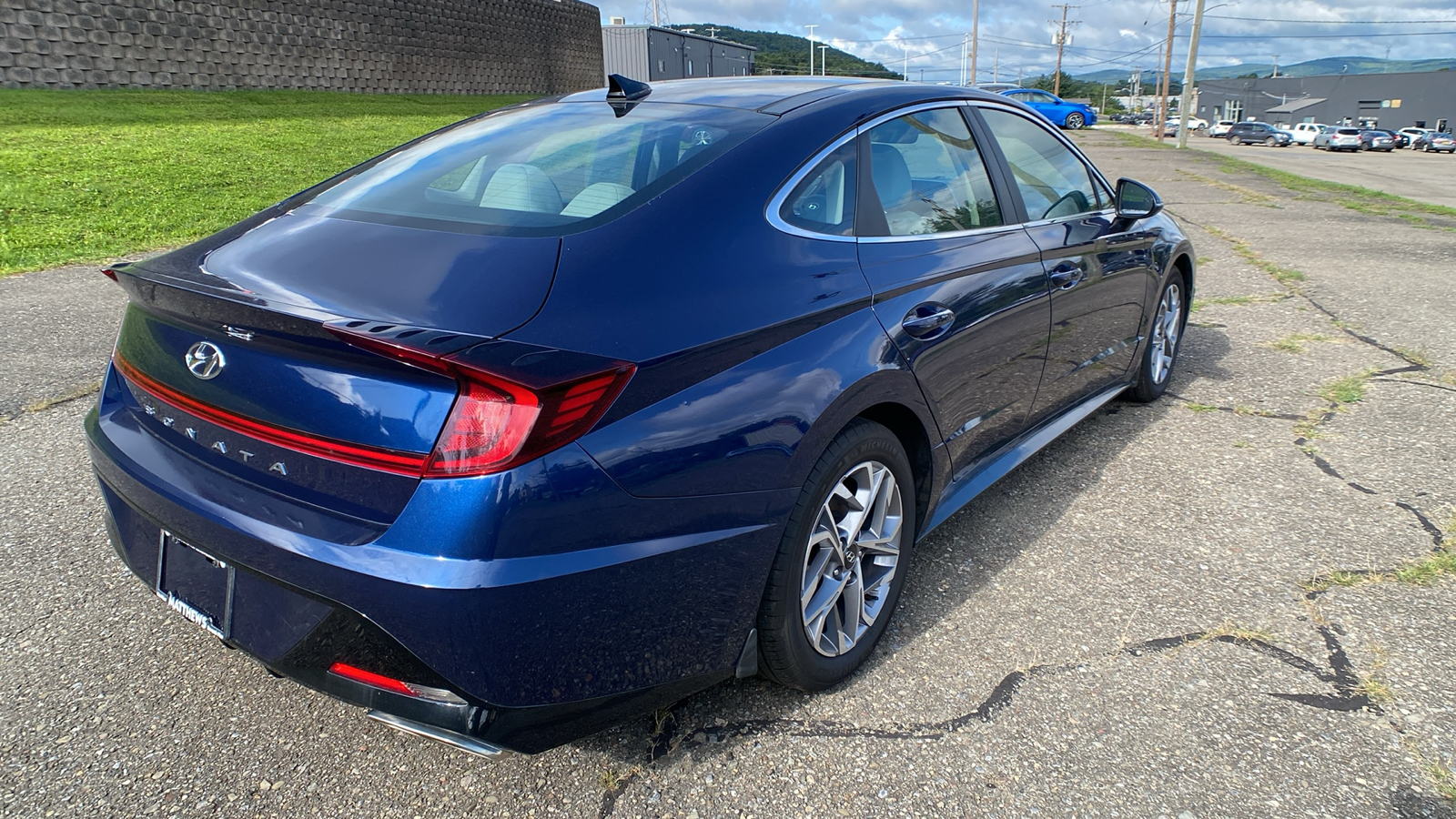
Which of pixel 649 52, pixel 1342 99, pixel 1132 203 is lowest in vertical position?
pixel 1132 203

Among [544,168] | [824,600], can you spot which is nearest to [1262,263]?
[824,600]

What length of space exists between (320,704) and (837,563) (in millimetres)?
1392

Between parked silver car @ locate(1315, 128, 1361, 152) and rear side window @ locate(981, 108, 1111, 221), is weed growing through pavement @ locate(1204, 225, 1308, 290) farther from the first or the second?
parked silver car @ locate(1315, 128, 1361, 152)

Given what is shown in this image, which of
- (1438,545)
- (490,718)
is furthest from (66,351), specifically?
(1438,545)

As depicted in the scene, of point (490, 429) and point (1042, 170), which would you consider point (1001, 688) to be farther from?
point (1042, 170)

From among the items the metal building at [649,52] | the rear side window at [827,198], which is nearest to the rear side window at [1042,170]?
the rear side window at [827,198]

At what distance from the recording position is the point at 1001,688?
2492mm

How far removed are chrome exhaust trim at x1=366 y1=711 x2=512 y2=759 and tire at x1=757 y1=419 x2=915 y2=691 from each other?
0.69m

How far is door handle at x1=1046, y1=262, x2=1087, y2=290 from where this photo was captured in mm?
3340

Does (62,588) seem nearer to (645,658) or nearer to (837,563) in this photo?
(645,658)

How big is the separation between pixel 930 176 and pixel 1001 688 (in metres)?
1.58

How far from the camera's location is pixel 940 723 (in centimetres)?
235

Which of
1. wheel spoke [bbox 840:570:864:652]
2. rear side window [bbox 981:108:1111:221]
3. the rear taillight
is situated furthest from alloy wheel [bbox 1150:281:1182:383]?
the rear taillight

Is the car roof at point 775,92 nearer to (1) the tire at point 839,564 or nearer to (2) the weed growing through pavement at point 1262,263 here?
(1) the tire at point 839,564
